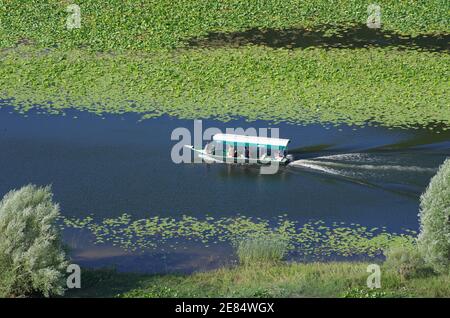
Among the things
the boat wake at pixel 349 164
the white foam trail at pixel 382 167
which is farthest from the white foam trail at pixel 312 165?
the white foam trail at pixel 382 167

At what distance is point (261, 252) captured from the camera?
3641cm

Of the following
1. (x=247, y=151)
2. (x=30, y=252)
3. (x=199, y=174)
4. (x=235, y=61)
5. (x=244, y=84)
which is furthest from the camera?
(x=235, y=61)

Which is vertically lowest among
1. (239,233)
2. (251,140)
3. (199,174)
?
(239,233)

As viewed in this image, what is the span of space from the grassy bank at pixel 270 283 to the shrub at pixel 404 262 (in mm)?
248

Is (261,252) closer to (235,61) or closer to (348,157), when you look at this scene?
(348,157)

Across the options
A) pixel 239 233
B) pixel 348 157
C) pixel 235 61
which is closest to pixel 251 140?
pixel 348 157

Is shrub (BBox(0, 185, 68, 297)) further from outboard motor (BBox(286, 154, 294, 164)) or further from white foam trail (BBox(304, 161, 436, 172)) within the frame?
white foam trail (BBox(304, 161, 436, 172))

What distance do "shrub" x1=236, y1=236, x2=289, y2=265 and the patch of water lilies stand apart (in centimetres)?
119

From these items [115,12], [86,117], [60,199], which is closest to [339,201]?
[60,199]

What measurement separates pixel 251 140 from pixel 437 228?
41.6 feet

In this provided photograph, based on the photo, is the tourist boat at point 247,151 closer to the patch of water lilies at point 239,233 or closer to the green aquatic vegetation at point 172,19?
the patch of water lilies at point 239,233

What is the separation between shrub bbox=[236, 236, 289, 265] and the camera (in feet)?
119

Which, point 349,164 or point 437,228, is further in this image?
point 349,164

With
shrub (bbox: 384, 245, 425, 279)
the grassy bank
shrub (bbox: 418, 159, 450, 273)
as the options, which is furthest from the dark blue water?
shrub (bbox: 418, 159, 450, 273)
